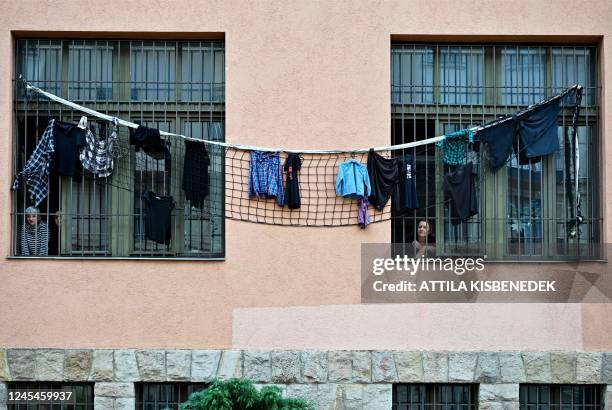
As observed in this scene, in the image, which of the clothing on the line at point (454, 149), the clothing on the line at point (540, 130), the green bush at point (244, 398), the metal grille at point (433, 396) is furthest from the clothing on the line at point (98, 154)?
the clothing on the line at point (540, 130)

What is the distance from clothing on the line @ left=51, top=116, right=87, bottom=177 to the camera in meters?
10.9

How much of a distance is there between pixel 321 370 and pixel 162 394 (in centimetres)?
196

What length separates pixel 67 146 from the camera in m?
10.9

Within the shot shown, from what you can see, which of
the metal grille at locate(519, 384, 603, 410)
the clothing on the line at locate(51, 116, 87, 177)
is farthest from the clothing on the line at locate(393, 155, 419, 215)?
the clothing on the line at locate(51, 116, 87, 177)

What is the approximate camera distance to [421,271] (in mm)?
10984

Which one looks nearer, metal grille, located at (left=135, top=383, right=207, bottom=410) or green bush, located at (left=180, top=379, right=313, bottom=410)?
green bush, located at (left=180, top=379, right=313, bottom=410)

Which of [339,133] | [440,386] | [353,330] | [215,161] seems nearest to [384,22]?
[339,133]

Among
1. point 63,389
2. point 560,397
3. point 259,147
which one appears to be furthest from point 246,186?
point 560,397

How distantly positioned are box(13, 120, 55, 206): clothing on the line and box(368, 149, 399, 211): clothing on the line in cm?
385

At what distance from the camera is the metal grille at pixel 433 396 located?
35.7 ft

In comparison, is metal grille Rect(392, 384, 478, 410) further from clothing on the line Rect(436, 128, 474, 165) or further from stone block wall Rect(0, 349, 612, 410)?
clothing on the line Rect(436, 128, 474, 165)

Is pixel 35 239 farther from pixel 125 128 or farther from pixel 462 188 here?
pixel 462 188

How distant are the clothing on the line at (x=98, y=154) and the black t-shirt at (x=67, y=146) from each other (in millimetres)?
86

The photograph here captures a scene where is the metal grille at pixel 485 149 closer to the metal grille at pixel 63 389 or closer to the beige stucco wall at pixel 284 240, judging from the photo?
the beige stucco wall at pixel 284 240
